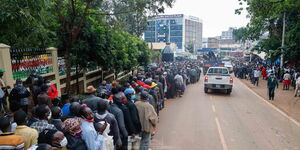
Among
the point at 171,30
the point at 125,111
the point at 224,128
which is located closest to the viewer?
the point at 125,111

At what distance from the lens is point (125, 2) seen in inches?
343

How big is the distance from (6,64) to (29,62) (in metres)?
0.96

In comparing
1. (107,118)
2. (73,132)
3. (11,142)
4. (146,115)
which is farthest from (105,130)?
(146,115)

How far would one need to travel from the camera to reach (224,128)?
7340mm

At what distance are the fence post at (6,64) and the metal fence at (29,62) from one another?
28 cm

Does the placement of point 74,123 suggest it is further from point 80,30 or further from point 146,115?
point 80,30

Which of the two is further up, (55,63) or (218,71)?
(55,63)

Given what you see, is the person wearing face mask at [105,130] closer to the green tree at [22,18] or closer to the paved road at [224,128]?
the paved road at [224,128]

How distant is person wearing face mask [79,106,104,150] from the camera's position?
3.30m

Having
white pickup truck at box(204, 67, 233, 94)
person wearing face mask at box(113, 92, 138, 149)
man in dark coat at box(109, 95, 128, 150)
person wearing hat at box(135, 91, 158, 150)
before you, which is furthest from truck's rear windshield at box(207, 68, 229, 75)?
man in dark coat at box(109, 95, 128, 150)

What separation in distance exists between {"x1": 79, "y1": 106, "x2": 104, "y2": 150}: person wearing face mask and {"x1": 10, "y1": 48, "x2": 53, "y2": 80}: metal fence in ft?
14.6

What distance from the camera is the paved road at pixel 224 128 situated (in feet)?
19.8

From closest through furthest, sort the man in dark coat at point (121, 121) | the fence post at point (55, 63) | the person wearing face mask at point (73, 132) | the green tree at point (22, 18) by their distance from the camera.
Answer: the person wearing face mask at point (73, 132) < the man in dark coat at point (121, 121) < the green tree at point (22, 18) < the fence post at point (55, 63)

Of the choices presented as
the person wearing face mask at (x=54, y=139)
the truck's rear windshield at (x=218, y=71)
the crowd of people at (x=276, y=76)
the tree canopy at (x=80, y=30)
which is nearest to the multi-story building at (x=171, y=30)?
the crowd of people at (x=276, y=76)
